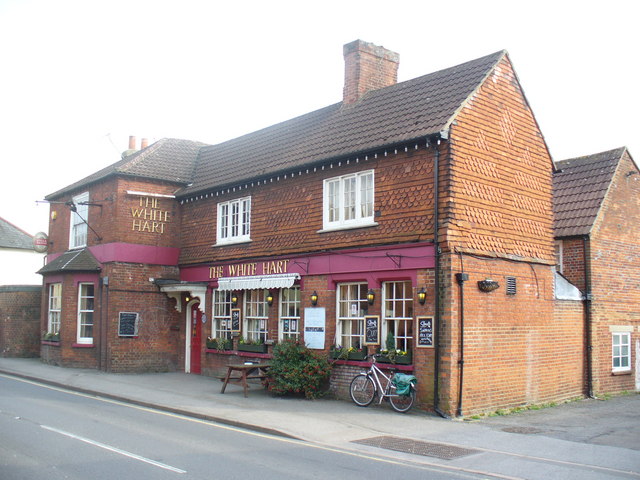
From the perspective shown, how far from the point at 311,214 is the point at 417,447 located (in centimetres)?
811

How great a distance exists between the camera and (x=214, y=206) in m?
21.1

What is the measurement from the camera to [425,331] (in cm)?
1389

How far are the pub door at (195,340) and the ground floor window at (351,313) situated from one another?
7.10 meters

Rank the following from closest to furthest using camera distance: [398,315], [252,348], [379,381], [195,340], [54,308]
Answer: [379,381] < [398,315] < [252,348] < [195,340] < [54,308]

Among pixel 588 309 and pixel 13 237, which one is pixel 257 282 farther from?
pixel 13 237

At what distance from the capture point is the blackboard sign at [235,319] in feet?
64.1

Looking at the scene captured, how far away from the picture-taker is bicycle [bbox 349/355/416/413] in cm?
1404

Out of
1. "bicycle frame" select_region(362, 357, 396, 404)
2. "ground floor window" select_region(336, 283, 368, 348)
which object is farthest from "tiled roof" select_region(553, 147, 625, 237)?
"bicycle frame" select_region(362, 357, 396, 404)

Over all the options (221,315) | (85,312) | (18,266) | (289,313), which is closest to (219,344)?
(221,315)

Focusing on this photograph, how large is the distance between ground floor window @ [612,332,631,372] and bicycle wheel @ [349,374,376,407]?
852cm

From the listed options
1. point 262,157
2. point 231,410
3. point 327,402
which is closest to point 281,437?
point 231,410

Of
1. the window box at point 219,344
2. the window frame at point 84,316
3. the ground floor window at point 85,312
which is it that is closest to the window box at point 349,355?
the window box at point 219,344

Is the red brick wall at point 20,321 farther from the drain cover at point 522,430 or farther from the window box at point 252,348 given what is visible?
the drain cover at point 522,430

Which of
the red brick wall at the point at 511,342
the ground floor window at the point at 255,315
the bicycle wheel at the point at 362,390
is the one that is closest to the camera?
the red brick wall at the point at 511,342
